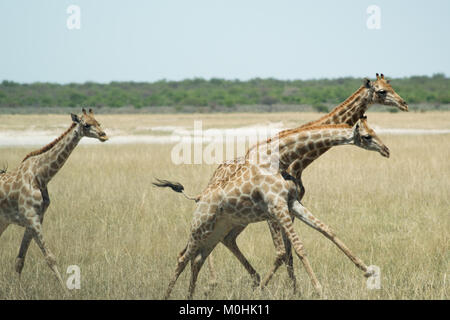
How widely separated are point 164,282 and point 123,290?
1.81 ft

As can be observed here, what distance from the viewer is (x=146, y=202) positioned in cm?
1307

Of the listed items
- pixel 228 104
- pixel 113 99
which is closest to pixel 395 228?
pixel 228 104

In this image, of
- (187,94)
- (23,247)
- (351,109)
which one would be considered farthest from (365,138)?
(187,94)

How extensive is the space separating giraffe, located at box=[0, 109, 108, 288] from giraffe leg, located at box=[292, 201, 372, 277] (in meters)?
2.30

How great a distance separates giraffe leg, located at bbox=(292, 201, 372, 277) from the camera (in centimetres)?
626

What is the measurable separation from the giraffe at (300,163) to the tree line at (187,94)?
44.2m

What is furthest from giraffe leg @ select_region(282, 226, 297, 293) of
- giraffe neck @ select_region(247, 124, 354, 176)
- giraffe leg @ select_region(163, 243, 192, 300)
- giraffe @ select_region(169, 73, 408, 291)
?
giraffe leg @ select_region(163, 243, 192, 300)

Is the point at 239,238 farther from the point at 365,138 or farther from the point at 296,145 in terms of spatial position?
the point at 365,138

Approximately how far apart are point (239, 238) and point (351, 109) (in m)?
3.23

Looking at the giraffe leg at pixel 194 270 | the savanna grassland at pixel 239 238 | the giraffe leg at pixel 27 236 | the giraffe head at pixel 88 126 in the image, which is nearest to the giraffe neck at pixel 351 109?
the savanna grassland at pixel 239 238

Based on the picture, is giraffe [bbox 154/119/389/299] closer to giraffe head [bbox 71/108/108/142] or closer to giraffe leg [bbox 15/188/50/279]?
giraffe head [bbox 71/108/108/142]

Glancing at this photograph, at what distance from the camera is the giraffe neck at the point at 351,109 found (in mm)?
7738

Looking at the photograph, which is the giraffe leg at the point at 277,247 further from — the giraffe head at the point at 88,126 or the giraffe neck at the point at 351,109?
the giraffe head at the point at 88,126

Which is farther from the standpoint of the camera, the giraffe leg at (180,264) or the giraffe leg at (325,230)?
the giraffe leg at (180,264)
